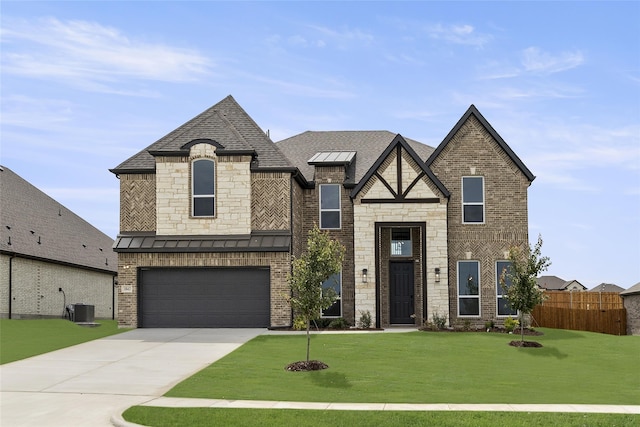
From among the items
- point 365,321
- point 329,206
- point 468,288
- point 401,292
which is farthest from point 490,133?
point 365,321

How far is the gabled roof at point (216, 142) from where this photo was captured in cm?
2888

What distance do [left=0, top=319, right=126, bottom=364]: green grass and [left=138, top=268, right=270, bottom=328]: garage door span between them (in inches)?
71.8

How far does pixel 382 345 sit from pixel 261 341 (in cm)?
404

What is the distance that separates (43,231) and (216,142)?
48.5 feet

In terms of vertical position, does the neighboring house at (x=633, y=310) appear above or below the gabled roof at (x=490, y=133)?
below

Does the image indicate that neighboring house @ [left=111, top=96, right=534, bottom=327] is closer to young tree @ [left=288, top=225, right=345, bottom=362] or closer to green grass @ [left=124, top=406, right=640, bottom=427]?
young tree @ [left=288, top=225, right=345, bottom=362]

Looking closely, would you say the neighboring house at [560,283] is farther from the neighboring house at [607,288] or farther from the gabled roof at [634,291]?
the gabled roof at [634,291]

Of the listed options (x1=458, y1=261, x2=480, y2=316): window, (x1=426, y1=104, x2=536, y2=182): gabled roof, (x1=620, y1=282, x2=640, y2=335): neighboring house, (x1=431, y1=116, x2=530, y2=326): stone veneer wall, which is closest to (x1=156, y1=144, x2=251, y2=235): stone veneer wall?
(x1=426, y1=104, x2=536, y2=182): gabled roof

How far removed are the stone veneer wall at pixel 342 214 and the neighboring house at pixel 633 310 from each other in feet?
61.4

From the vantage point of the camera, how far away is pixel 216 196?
→ 28.8 metres

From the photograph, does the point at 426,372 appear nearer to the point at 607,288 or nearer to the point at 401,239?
the point at 401,239

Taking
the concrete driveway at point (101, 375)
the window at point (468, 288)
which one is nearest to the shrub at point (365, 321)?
the window at point (468, 288)

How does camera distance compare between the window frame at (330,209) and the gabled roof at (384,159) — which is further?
the window frame at (330,209)

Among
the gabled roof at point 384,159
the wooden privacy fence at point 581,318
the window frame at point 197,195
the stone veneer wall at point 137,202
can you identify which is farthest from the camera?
the wooden privacy fence at point 581,318
